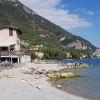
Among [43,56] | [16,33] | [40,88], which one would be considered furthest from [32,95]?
[43,56]

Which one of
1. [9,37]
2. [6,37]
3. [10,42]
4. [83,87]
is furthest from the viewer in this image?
[6,37]

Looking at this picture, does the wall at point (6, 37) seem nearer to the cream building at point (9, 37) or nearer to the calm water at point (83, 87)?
the cream building at point (9, 37)

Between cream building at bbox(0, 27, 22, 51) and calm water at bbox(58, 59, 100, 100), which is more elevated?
cream building at bbox(0, 27, 22, 51)

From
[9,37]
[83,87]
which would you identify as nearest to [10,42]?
[9,37]

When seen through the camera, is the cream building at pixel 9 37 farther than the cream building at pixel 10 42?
Yes

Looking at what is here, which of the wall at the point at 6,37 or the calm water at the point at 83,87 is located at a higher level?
the wall at the point at 6,37

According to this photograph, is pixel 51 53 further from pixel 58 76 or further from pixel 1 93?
pixel 1 93

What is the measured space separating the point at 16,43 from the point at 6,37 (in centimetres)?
264

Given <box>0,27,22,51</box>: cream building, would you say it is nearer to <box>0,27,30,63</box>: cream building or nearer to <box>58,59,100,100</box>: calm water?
<box>0,27,30,63</box>: cream building

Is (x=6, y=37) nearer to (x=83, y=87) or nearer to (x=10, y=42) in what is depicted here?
(x=10, y=42)

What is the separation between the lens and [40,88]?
31078mm

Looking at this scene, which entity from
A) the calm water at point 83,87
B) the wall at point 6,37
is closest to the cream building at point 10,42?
the wall at point 6,37

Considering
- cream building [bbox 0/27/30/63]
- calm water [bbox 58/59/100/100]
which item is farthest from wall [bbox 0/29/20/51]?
calm water [bbox 58/59/100/100]

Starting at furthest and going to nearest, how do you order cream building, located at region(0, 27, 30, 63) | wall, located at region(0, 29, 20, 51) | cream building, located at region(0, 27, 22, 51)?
wall, located at region(0, 29, 20, 51) < cream building, located at region(0, 27, 22, 51) < cream building, located at region(0, 27, 30, 63)
